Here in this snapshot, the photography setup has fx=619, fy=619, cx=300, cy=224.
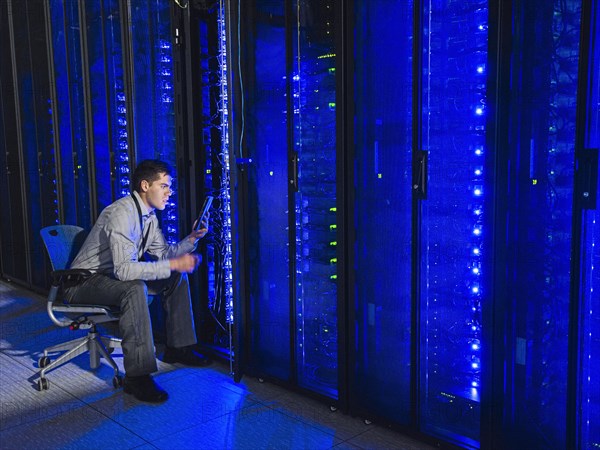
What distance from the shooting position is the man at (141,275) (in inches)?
132

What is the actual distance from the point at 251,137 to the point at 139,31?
146 centimetres

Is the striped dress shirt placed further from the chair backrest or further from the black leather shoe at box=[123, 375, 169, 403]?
the black leather shoe at box=[123, 375, 169, 403]

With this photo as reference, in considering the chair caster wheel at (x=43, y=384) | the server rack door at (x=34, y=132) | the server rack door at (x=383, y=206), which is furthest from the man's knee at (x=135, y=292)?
the server rack door at (x=34, y=132)

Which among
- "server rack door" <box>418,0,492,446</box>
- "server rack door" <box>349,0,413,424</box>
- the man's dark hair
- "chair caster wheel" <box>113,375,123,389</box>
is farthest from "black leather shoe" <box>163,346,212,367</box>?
"server rack door" <box>418,0,492,446</box>

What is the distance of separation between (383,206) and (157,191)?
1403mm

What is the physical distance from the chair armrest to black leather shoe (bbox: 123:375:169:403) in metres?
0.61

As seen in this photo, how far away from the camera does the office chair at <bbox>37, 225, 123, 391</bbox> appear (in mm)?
3494

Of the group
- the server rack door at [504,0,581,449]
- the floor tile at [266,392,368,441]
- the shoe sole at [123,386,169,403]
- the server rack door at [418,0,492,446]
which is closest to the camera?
the server rack door at [504,0,581,449]

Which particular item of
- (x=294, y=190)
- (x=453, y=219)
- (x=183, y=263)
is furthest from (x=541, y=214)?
(x=183, y=263)

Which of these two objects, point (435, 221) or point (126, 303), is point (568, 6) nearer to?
point (435, 221)

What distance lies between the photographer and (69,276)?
11.4ft

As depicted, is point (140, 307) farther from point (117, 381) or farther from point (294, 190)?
point (294, 190)

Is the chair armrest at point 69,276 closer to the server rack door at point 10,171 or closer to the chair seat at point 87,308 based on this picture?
the chair seat at point 87,308

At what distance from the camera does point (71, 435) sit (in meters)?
2.93
